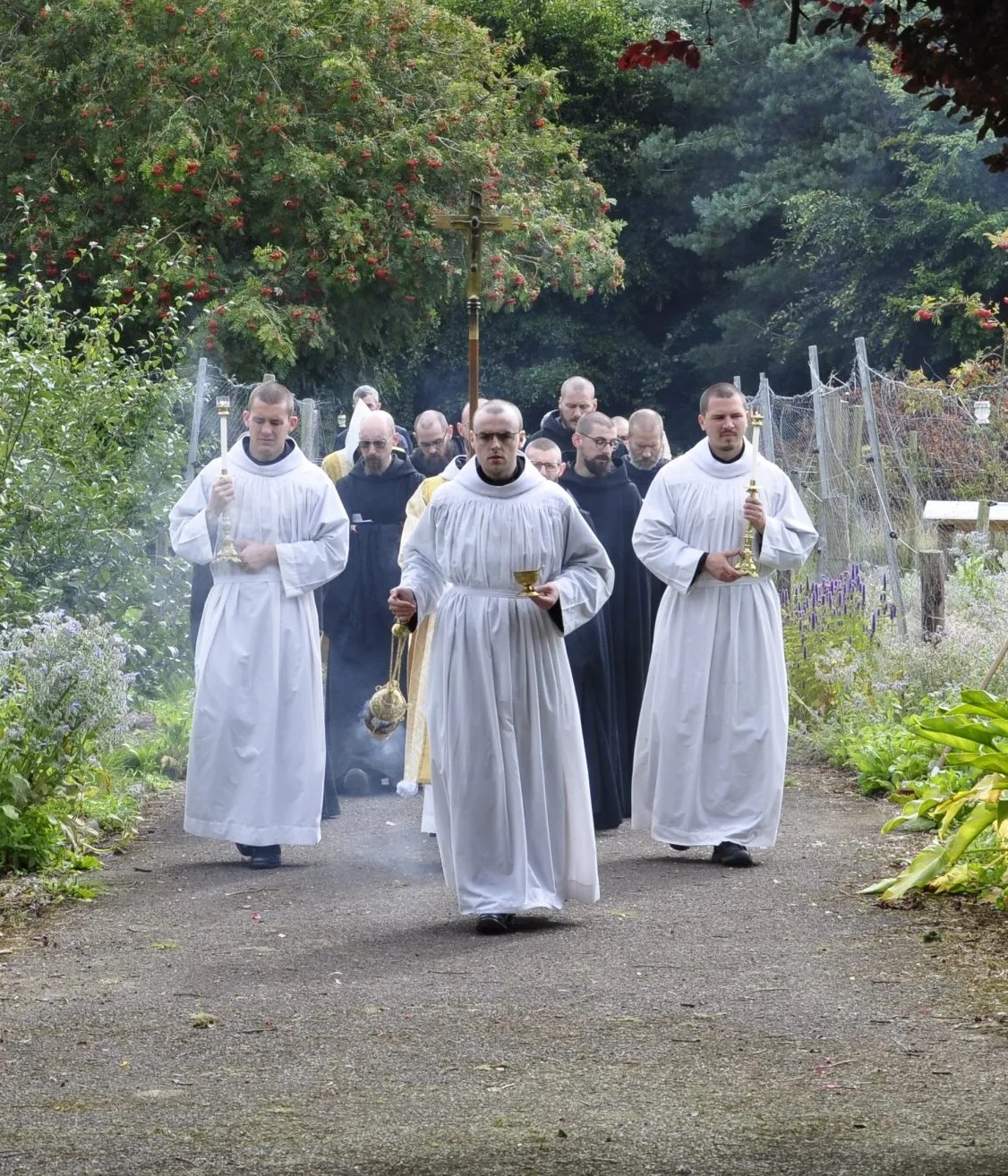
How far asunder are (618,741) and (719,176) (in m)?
29.6

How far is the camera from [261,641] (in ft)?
32.8

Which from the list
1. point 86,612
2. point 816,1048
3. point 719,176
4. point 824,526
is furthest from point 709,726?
point 719,176

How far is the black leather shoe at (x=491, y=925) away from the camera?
7.93 metres

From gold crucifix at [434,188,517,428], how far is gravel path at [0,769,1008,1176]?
241 centimetres

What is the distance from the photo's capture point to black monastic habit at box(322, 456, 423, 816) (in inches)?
497

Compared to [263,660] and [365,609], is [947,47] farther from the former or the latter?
[365,609]

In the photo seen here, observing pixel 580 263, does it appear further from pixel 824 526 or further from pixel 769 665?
pixel 769 665

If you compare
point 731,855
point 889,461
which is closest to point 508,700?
point 731,855

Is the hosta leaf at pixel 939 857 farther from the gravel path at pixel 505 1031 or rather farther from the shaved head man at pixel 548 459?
the shaved head man at pixel 548 459

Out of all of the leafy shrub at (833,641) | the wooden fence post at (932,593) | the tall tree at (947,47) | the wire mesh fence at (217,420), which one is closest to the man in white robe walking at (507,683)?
the tall tree at (947,47)

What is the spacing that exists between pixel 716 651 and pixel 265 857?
2.47 metres

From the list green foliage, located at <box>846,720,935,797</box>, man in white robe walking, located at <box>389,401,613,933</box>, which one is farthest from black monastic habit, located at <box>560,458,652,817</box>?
man in white robe walking, located at <box>389,401,613,933</box>

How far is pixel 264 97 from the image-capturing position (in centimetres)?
2086

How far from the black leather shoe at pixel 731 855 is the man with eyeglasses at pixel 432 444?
4.33 meters
